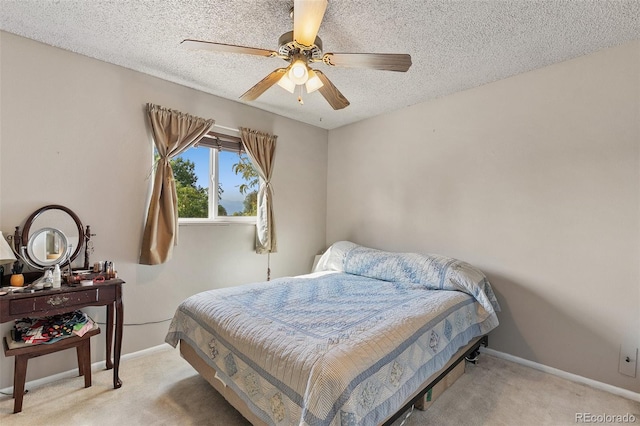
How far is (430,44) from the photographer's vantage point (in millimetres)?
2150

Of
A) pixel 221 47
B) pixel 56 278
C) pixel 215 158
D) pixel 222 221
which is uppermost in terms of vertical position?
pixel 221 47

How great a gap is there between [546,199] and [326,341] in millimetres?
2219

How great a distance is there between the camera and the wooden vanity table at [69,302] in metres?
1.79

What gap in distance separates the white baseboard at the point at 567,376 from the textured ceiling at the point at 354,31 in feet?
8.22

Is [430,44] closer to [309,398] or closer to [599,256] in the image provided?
[599,256]

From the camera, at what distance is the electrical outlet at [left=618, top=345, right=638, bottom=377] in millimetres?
2086

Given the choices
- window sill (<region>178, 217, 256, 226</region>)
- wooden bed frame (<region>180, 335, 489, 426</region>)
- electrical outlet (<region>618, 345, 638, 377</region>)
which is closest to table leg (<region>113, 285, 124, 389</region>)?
wooden bed frame (<region>180, 335, 489, 426</region>)

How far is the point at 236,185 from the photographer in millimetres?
3436

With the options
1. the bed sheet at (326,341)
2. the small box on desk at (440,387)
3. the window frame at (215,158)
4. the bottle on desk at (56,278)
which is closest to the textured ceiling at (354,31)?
the window frame at (215,158)

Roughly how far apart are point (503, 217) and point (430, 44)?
163 cm

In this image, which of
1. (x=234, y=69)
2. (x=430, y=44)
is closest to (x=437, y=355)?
(x=430, y=44)

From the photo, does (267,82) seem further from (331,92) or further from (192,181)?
(192,181)
